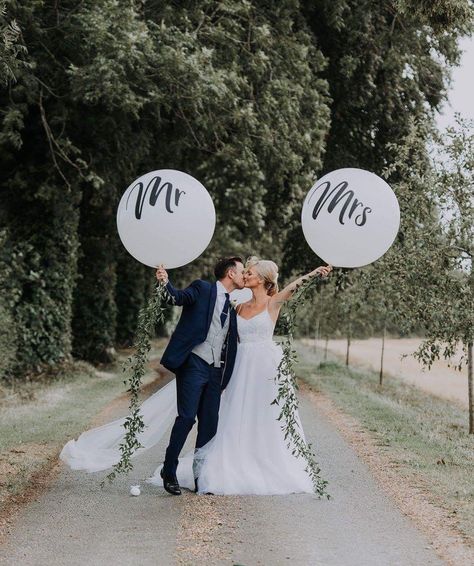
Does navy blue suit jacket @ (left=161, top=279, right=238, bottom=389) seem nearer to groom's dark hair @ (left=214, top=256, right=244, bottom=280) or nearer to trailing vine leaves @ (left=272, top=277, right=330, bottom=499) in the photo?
groom's dark hair @ (left=214, top=256, right=244, bottom=280)

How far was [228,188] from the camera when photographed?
830 inches

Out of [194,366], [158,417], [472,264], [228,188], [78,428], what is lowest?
[78,428]

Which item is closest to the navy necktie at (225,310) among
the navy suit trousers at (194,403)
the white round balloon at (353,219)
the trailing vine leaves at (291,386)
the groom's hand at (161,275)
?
the navy suit trousers at (194,403)

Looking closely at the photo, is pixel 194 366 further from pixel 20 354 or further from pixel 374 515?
pixel 20 354

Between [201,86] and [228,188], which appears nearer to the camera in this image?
[201,86]

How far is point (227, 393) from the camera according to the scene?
8.78m

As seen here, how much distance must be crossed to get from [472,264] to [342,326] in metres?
16.0

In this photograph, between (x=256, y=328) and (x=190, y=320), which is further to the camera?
(x=256, y=328)

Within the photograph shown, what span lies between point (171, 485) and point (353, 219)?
2.94 metres

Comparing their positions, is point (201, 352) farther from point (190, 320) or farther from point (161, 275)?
point (161, 275)

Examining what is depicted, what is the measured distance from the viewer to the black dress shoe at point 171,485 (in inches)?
320

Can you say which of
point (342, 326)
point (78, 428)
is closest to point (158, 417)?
point (78, 428)

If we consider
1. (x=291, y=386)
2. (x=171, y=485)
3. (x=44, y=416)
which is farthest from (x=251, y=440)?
(x=44, y=416)

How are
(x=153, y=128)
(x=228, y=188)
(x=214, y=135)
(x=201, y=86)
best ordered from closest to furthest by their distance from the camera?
(x=201, y=86)
(x=214, y=135)
(x=153, y=128)
(x=228, y=188)
